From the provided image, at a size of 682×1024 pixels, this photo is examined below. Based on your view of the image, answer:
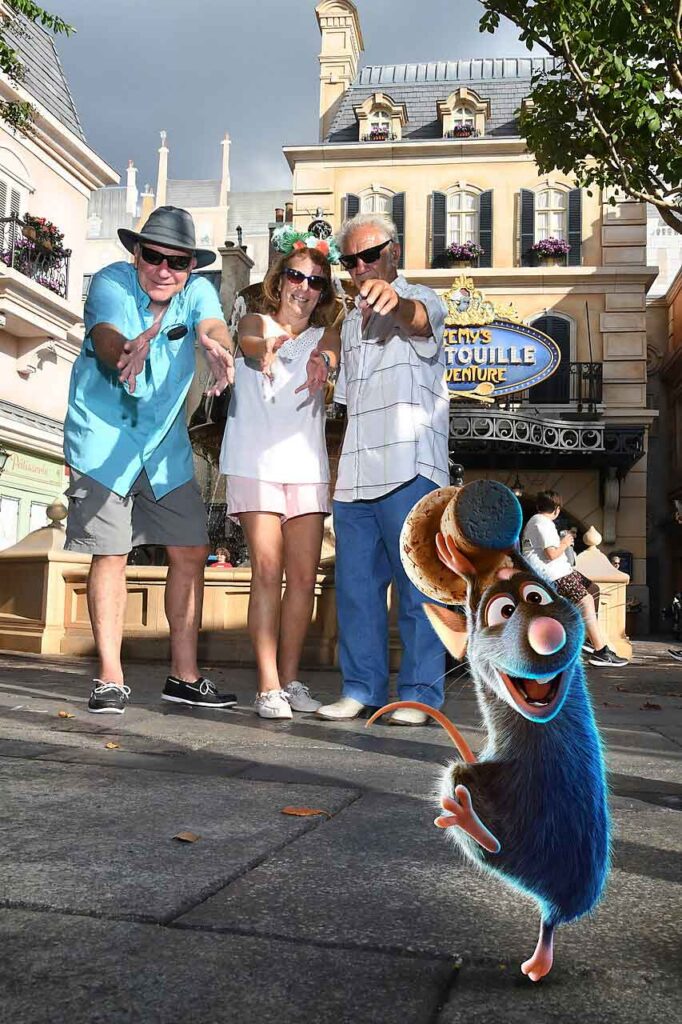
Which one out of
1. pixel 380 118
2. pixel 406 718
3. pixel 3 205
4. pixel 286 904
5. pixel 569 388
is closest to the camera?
pixel 286 904

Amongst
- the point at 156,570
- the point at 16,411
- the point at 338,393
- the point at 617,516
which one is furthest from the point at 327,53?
the point at 338,393

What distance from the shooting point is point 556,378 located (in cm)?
2558

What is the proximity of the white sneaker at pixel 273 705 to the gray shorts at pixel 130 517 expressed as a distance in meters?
0.71

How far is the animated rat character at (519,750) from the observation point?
3.78 ft

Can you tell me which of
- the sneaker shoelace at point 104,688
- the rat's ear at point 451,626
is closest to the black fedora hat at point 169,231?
the sneaker shoelace at point 104,688

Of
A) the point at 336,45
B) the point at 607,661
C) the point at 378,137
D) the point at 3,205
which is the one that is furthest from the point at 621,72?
the point at 336,45

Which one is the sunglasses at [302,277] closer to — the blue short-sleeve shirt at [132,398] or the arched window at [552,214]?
the blue short-sleeve shirt at [132,398]

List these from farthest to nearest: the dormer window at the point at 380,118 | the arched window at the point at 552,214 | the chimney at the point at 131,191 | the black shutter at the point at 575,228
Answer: the chimney at the point at 131,191 < the dormer window at the point at 380,118 < the arched window at the point at 552,214 < the black shutter at the point at 575,228

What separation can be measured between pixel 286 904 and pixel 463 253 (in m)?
25.6

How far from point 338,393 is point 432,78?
93.3ft

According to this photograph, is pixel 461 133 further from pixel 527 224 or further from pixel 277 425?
pixel 277 425

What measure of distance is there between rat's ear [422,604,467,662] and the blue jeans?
2.70 m

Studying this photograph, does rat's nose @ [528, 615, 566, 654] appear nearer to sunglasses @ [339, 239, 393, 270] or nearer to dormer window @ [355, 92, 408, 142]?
sunglasses @ [339, 239, 393, 270]

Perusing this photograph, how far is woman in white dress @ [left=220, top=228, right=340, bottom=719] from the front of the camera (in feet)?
14.2
